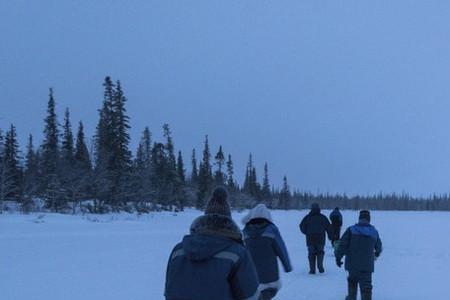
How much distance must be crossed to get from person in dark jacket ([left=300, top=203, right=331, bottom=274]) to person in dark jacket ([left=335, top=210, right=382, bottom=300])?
14.2 ft

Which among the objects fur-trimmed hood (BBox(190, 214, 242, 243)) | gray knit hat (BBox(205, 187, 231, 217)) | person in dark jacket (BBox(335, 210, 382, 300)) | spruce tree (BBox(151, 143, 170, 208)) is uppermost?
spruce tree (BBox(151, 143, 170, 208))

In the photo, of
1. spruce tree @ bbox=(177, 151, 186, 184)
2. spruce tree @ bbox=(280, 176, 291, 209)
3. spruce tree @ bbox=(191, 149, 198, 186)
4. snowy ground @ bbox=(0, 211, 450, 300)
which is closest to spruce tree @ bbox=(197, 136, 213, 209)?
spruce tree @ bbox=(177, 151, 186, 184)

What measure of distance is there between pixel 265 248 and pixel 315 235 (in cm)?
677

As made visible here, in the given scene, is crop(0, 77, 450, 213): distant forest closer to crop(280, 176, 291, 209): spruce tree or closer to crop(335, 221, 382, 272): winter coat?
crop(335, 221, 382, 272): winter coat

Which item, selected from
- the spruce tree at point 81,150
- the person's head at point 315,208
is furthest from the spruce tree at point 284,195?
the person's head at point 315,208

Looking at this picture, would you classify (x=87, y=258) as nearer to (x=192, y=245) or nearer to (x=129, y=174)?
(x=192, y=245)

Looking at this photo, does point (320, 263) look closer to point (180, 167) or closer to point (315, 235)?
point (315, 235)

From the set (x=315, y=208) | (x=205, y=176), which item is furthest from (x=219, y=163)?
(x=315, y=208)

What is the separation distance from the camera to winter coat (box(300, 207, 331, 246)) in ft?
45.1

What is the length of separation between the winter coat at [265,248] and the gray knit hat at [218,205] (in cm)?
335

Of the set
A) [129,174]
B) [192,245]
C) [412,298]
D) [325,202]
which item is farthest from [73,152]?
[325,202]

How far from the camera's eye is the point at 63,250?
17484 millimetres

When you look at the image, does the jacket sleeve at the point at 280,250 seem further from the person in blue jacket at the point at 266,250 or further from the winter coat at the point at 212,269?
the winter coat at the point at 212,269

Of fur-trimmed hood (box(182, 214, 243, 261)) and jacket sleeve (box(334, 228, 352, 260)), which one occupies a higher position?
fur-trimmed hood (box(182, 214, 243, 261))
